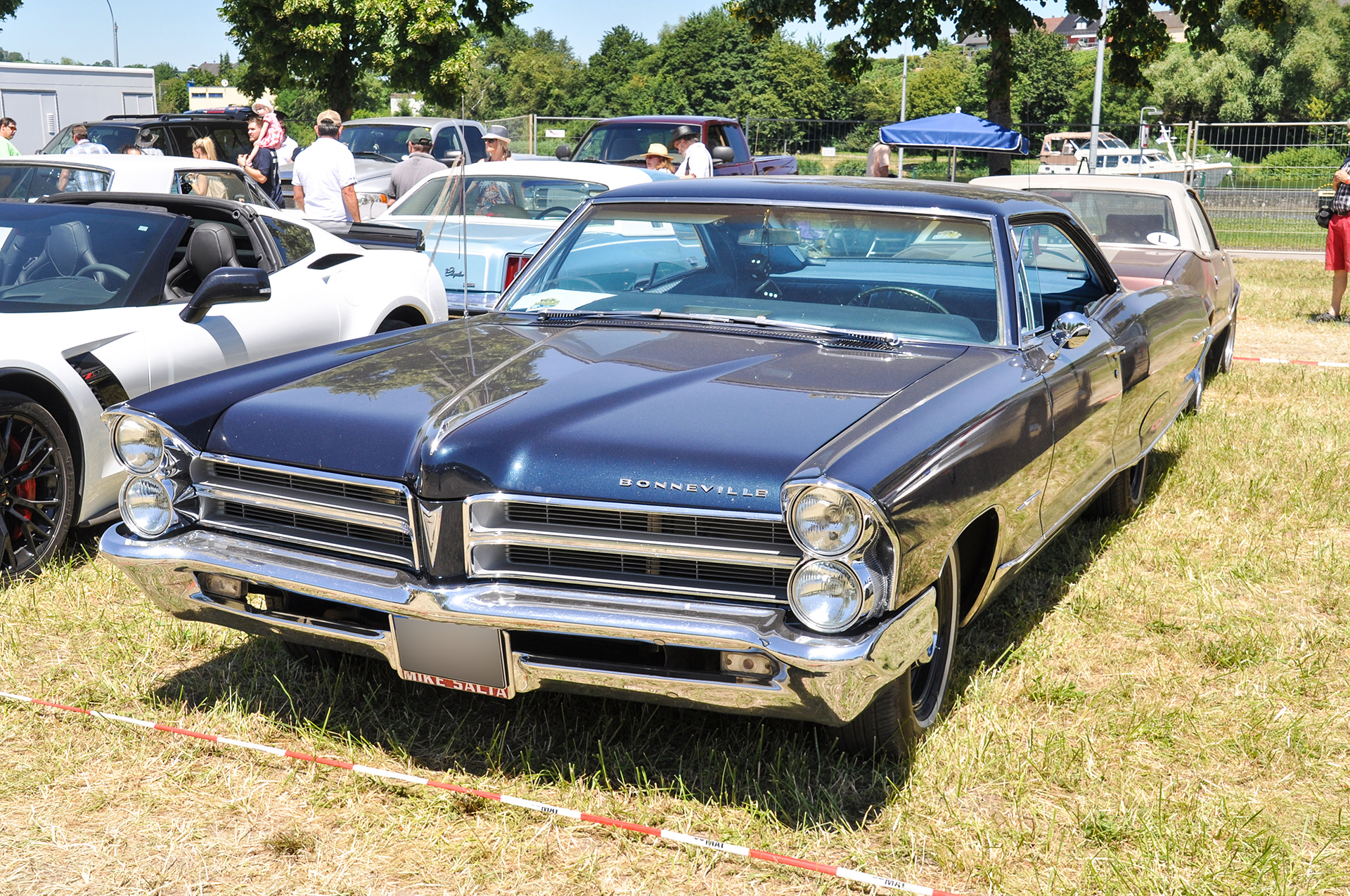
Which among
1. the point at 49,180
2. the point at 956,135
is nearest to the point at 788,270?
the point at 49,180

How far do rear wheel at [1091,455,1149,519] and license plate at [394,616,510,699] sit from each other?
345 cm

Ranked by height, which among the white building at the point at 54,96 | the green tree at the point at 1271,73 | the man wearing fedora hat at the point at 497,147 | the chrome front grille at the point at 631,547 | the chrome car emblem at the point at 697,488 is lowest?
the chrome front grille at the point at 631,547

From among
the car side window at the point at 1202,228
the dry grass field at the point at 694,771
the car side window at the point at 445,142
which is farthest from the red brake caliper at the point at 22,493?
the car side window at the point at 445,142

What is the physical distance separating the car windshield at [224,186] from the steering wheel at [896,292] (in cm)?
603

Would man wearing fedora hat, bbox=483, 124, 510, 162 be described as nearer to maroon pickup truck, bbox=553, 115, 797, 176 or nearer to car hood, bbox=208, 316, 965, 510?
maroon pickup truck, bbox=553, 115, 797, 176

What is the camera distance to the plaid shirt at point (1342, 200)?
11.4 m

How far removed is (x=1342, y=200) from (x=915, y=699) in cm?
1020

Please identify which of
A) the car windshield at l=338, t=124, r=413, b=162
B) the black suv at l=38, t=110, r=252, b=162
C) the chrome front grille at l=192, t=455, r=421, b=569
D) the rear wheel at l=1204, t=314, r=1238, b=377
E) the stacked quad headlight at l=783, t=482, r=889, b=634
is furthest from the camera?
the car windshield at l=338, t=124, r=413, b=162

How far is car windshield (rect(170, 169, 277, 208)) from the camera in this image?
350 inches

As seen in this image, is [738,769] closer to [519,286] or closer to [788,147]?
[519,286]

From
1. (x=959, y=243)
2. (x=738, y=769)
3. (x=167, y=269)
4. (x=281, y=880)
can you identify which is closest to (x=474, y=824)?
(x=281, y=880)

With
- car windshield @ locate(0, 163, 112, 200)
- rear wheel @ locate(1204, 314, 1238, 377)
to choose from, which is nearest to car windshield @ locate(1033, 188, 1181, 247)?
rear wheel @ locate(1204, 314, 1238, 377)

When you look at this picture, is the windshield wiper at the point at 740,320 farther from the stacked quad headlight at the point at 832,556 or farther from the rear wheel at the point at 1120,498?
the rear wheel at the point at 1120,498

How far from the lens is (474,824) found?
3104mm
